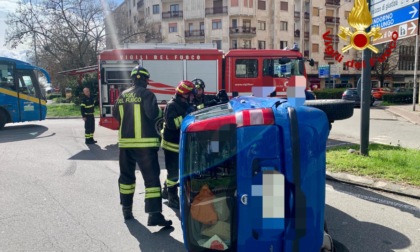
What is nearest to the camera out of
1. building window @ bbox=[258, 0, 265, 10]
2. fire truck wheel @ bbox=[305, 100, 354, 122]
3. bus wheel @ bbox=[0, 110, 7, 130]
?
fire truck wheel @ bbox=[305, 100, 354, 122]

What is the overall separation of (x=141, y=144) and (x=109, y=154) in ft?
15.4

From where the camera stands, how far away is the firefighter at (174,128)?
169 inches

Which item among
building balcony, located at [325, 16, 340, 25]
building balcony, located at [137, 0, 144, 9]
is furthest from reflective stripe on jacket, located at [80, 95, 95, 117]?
building balcony, located at [325, 16, 340, 25]

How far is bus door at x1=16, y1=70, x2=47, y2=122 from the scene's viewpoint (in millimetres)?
13195

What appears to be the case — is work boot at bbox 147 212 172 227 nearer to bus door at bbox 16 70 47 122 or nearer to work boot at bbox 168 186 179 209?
work boot at bbox 168 186 179 209

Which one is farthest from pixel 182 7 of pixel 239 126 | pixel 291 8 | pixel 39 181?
pixel 239 126

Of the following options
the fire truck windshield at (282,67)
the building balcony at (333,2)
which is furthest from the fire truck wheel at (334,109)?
the building balcony at (333,2)

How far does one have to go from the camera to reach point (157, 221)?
151 inches

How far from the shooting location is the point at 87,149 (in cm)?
892

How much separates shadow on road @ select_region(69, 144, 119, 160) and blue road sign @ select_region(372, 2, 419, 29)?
6873 millimetres

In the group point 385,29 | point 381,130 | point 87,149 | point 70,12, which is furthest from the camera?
point 70,12

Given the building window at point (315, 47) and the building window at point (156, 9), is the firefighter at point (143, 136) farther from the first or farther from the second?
the building window at point (315, 47)

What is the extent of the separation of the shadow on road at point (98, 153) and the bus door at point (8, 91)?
19.1 ft

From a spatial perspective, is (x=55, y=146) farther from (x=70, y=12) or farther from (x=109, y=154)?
(x=70, y=12)
